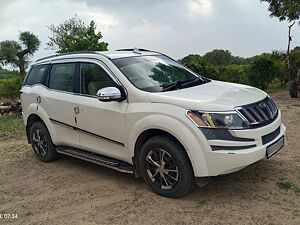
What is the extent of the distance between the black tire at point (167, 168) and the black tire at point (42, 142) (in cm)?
205

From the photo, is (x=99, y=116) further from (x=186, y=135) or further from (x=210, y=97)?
(x=210, y=97)

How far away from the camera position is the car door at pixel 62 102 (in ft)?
15.3

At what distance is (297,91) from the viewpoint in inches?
410

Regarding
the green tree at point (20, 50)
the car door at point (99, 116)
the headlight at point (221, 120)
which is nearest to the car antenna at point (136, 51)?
the car door at point (99, 116)

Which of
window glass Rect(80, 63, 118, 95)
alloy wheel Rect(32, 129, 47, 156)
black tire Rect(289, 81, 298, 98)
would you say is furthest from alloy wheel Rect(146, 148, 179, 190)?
black tire Rect(289, 81, 298, 98)

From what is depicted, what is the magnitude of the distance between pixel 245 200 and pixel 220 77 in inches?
495

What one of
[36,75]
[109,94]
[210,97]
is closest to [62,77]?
[36,75]

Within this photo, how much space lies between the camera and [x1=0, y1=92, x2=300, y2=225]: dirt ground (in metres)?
3.30

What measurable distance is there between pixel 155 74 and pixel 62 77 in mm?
1552

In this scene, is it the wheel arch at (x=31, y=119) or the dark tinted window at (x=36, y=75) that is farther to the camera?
the wheel arch at (x=31, y=119)

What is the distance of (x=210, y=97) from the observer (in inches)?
143

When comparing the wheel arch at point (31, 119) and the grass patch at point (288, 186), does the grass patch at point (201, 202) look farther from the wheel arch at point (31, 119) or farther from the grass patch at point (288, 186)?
the wheel arch at point (31, 119)

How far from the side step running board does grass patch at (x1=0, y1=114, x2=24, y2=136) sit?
4.01 m

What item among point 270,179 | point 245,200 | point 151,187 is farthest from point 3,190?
point 270,179
